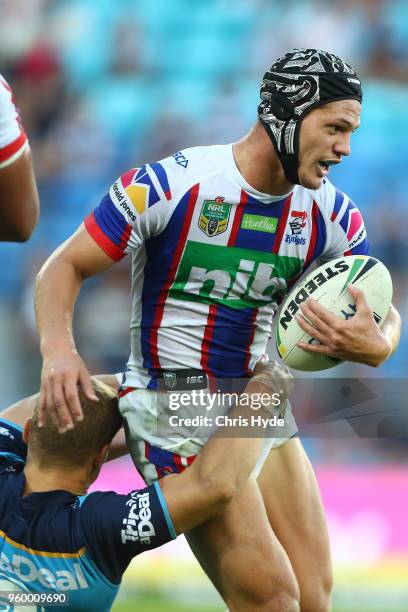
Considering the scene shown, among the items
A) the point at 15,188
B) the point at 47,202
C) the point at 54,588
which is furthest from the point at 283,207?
the point at 47,202

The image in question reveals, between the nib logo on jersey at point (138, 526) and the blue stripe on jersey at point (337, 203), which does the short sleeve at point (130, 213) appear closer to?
the blue stripe on jersey at point (337, 203)

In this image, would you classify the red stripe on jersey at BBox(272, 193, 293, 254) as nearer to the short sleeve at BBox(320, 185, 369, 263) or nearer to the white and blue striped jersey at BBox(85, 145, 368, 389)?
the white and blue striped jersey at BBox(85, 145, 368, 389)

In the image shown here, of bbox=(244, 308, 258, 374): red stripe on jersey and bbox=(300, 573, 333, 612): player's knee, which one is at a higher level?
bbox=(244, 308, 258, 374): red stripe on jersey

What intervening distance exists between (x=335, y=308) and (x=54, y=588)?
5.28ft

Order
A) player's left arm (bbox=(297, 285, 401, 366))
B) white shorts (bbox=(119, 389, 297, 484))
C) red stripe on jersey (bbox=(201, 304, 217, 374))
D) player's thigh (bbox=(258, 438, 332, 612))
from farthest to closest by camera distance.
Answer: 1. player's thigh (bbox=(258, 438, 332, 612))
2. red stripe on jersey (bbox=(201, 304, 217, 374))
3. white shorts (bbox=(119, 389, 297, 484))
4. player's left arm (bbox=(297, 285, 401, 366))

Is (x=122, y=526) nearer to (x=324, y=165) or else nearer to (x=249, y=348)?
(x=249, y=348)

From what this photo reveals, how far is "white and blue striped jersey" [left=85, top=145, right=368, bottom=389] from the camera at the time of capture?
4.66 metres

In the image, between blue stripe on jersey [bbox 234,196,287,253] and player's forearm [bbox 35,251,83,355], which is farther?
blue stripe on jersey [bbox 234,196,287,253]

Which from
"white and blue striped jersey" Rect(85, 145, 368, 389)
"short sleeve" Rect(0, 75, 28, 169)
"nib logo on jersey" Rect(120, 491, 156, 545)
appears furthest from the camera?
"white and blue striped jersey" Rect(85, 145, 368, 389)

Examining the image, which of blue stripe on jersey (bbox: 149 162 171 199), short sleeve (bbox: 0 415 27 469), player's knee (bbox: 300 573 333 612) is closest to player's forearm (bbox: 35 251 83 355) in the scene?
blue stripe on jersey (bbox: 149 162 171 199)

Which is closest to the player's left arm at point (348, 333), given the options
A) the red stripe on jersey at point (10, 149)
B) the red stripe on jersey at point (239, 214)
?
the red stripe on jersey at point (239, 214)

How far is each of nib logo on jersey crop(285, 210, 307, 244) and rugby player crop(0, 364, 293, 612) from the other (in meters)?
0.97

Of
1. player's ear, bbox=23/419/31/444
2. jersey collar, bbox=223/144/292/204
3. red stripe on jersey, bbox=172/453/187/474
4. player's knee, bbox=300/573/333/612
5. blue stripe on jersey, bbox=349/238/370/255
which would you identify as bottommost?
player's knee, bbox=300/573/333/612

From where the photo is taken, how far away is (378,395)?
20.1 feet
